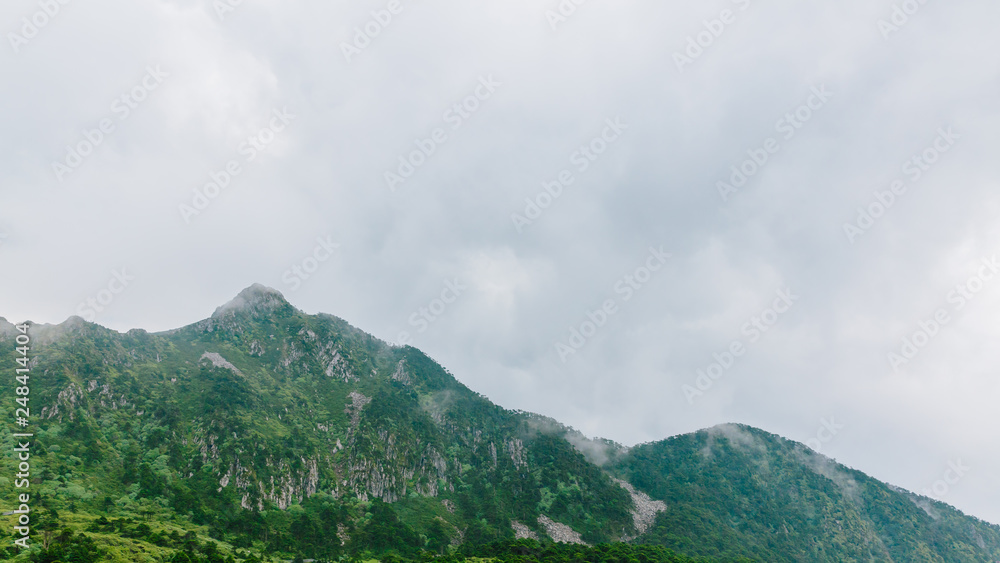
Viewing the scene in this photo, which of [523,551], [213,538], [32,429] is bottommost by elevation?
[213,538]

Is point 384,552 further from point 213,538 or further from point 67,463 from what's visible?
point 67,463

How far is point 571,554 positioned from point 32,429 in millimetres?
214737

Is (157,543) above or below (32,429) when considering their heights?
below

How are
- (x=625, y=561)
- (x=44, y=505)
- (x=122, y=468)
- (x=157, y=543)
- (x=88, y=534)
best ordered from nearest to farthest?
(x=88, y=534)
(x=157, y=543)
(x=44, y=505)
(x=625, y=561)
(x=122, y=468)

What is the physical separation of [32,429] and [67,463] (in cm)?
2698

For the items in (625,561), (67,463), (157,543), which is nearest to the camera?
(157,543)

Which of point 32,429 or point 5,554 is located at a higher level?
point 32,429

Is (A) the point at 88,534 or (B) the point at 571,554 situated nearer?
(A) the point at 88,534

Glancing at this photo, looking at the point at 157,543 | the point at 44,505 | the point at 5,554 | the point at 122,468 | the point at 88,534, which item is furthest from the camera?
the point at 122,468

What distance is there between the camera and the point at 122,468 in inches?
7328

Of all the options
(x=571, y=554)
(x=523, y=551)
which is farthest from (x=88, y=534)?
(x=571, y=554)

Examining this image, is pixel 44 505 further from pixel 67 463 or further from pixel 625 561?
pixel 625 561

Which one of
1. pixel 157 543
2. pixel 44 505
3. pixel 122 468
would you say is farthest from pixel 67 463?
pixel 157 543

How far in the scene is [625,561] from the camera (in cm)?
16350
